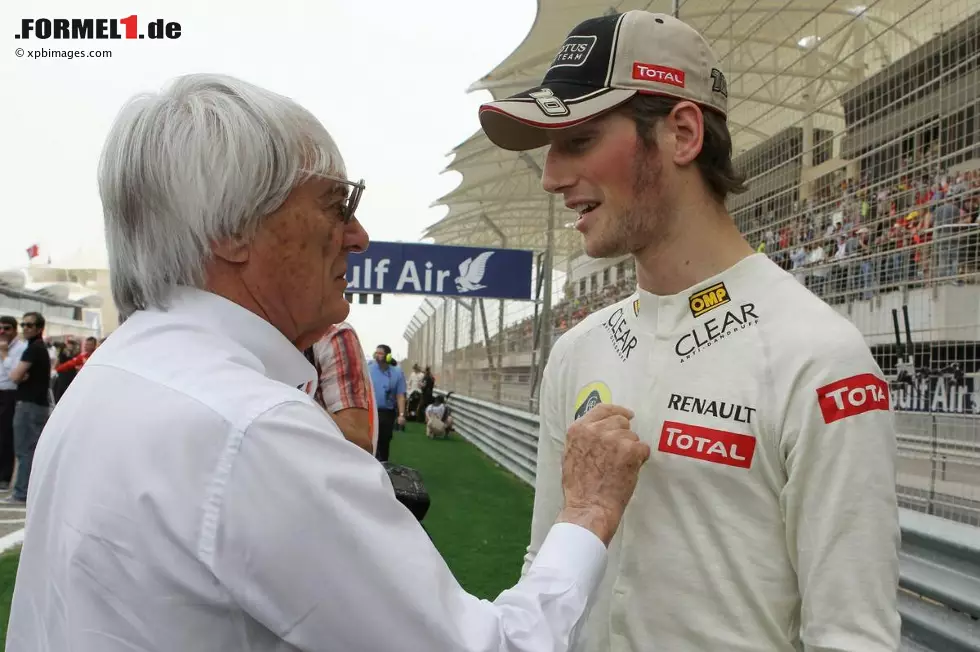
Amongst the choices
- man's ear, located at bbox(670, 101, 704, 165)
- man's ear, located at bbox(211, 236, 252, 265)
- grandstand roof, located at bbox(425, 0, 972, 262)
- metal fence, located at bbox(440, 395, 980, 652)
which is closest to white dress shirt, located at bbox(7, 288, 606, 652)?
man's ear, located at bbox(211, 236, 252, 265)

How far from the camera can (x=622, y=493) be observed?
1237mm

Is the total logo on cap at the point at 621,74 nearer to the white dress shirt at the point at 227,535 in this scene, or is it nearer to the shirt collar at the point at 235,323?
the shirt collar at the point at 235,323

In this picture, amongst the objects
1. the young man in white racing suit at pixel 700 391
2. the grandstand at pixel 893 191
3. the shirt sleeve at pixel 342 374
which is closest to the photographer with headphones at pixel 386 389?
the shirt sleeve at pixel 342 374

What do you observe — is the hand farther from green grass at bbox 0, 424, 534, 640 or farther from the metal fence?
green grass at bbox 0, 424, 534, 640

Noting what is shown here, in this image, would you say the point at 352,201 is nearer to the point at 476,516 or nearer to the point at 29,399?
the point at 476,516

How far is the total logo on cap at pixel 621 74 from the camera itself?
1.42m

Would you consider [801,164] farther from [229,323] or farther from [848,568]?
[229,323]

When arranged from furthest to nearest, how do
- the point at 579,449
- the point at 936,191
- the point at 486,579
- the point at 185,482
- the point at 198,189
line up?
the point at 486,579 → the point at 936,191 → the point at 579,449 → the point at 198,189 → the point at 185,482

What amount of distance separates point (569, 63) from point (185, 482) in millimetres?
1051

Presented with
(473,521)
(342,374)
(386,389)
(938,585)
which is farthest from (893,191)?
(386,389)

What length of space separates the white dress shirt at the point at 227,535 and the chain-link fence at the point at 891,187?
6.91ft

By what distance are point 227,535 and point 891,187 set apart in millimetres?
2685

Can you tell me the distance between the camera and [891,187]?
279cm

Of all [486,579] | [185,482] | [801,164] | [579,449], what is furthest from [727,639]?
[486,579]
